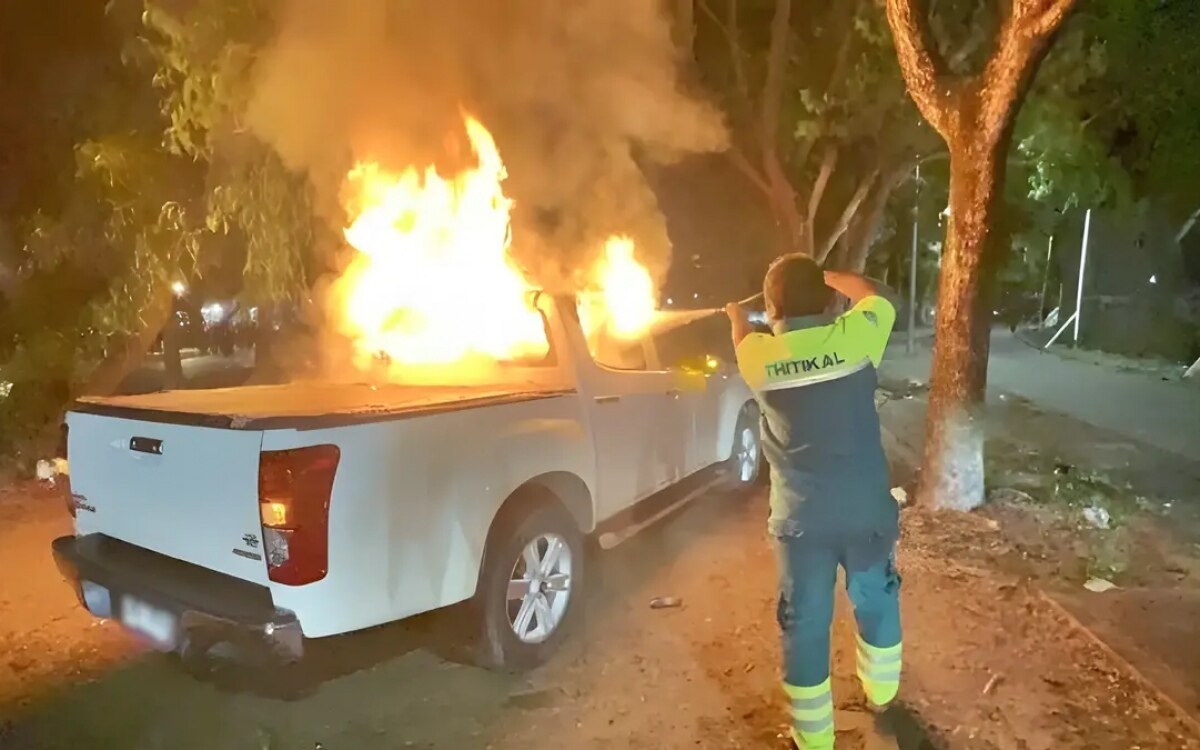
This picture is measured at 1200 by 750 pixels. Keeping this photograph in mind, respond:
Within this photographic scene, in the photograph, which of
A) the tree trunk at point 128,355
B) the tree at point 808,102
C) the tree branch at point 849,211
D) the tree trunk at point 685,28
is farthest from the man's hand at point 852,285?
the tree branch at point 849,211

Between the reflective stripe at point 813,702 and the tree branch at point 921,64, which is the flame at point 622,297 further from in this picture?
the reflective stripe at point 813,702

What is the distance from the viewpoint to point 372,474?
4047 mm

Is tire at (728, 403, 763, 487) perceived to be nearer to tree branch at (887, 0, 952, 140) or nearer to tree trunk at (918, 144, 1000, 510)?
tree trunk at (918, 144, 1000, 510)

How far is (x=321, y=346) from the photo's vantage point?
22.5 feet

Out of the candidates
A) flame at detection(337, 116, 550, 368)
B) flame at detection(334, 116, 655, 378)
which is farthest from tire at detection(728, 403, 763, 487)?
flame at detection(337, 116, 550, 368)

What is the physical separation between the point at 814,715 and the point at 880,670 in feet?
1.65

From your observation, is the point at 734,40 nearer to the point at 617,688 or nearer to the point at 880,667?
the point at 617,688

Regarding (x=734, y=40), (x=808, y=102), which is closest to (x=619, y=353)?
(x=808, y=102)

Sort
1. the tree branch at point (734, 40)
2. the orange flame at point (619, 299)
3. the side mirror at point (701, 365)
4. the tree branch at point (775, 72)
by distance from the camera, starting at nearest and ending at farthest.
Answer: the orange flame at point (619, 299) → the side mirror at point (701, 365) → the tree branch at point (775, 72) → the tree branch at point (734, 40)

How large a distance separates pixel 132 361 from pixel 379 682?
7.76 m

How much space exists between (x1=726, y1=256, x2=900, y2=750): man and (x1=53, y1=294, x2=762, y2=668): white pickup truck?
136cm

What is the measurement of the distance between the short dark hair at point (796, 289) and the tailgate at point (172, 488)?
2100 mm

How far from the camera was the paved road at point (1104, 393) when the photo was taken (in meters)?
12.2

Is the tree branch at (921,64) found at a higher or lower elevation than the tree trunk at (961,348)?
higher
